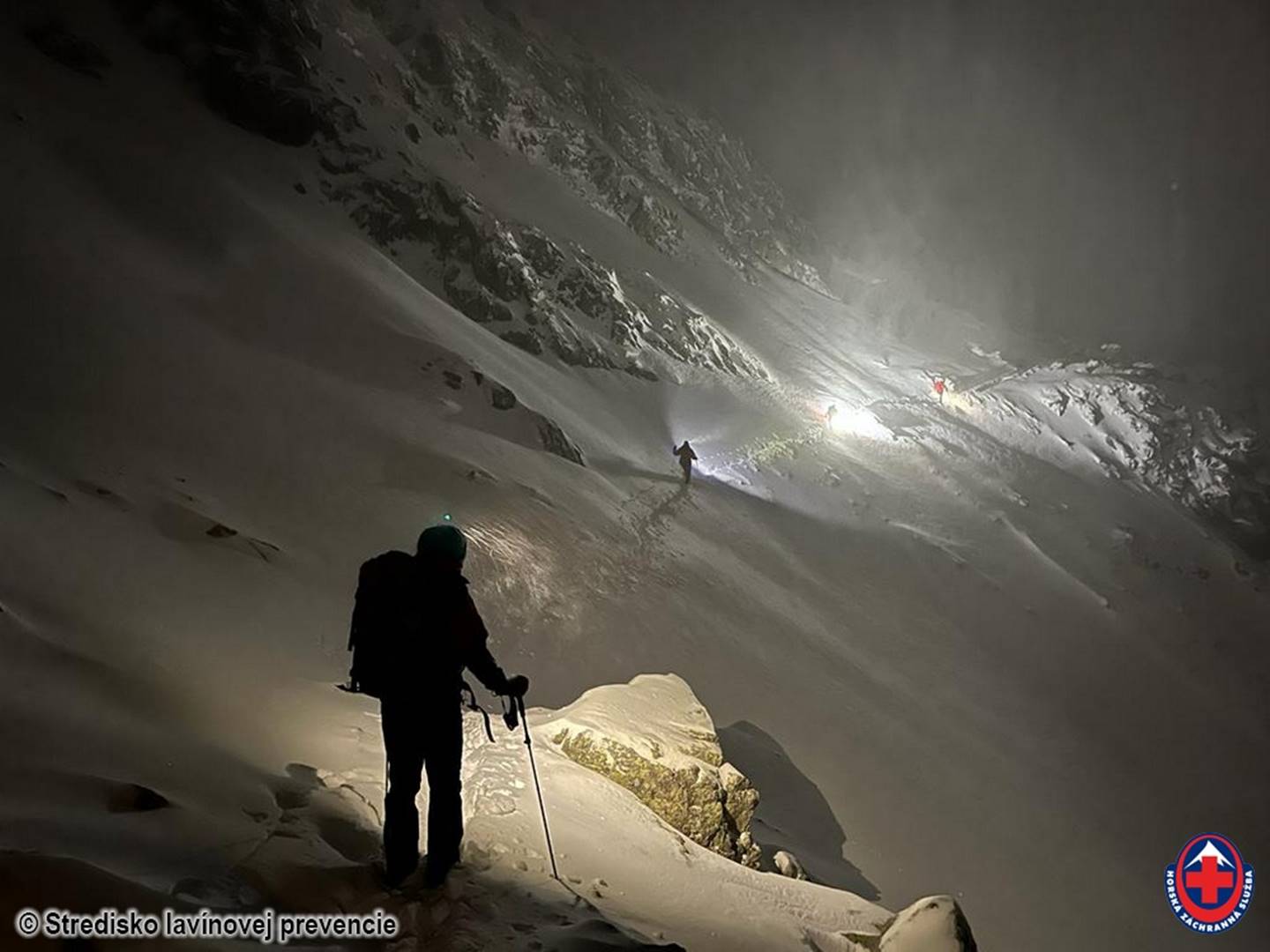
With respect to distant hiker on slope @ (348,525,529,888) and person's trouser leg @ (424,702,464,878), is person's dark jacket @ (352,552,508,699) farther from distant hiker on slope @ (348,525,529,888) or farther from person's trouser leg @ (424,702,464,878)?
person's trouser leg @ (424,702,464,878)

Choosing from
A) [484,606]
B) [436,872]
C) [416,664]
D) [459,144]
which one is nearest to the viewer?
[416,664]

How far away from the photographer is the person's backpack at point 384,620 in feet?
13.5

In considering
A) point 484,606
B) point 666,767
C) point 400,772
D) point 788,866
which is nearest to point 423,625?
point 400,772

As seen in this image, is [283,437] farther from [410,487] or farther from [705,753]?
[705,753]

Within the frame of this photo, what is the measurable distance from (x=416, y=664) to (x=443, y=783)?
0.75m

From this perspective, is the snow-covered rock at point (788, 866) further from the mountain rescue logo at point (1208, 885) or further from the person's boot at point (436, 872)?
the mountain rescue logo at point (1208, 885)

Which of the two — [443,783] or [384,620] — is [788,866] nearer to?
[443,783]

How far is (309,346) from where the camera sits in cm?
2112

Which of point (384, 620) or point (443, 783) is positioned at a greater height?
point (384, 620)

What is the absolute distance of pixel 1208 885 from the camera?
1803 cm

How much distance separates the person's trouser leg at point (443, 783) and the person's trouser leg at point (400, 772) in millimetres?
66

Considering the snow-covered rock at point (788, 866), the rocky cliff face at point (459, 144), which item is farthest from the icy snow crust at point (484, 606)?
the snow-covered rock at point (788, 866)

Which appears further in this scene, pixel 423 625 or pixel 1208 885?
pixel 1208 885

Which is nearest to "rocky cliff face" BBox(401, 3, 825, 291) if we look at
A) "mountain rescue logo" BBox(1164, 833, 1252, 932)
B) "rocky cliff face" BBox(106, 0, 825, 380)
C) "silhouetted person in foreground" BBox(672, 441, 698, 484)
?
"rocky cliff face" BBox(106, 0, 825, 380)
